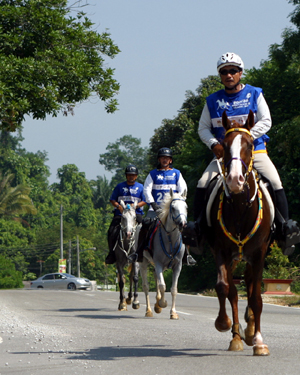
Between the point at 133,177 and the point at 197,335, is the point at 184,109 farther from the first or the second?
the point at 197,335

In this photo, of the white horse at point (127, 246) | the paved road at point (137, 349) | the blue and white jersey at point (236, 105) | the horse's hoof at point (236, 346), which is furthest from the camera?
the white horse at point (127, 246)

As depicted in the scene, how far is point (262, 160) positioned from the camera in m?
8.35

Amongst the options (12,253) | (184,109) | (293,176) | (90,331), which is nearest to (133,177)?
(90,331)

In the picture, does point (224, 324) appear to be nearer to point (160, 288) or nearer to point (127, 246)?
point (160, 288)

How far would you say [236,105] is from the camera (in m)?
8.36

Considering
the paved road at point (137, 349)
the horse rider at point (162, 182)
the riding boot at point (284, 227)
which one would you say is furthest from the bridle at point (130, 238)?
the riding boot at point (284, 227)

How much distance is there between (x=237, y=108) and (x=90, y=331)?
4.50 m

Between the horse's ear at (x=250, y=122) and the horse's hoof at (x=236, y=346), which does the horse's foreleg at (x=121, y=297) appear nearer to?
the horse's hoof at (x=236, y=346)

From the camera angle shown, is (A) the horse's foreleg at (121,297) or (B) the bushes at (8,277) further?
(B) the bushes at (8,277)

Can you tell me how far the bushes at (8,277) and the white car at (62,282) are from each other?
15141 mm

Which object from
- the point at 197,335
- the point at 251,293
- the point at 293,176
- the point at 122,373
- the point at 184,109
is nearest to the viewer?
the point at 122,373

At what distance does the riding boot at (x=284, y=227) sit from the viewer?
806 cm

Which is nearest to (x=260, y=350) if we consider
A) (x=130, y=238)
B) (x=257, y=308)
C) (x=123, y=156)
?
(x=257, y=308)

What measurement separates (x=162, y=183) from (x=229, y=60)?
624 centimetres
